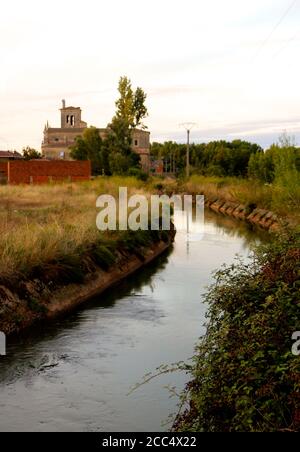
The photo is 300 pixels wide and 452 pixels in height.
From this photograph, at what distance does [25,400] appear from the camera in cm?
787

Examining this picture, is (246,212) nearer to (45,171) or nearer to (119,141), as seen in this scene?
(45,171)

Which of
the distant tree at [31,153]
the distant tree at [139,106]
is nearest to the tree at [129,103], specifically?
the distant tree at [139,106]

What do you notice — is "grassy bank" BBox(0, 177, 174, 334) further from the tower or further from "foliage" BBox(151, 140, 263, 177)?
the tower

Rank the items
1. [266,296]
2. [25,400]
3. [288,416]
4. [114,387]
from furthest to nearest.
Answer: [114,387]
[25,400]
[266,296]
[288,416]

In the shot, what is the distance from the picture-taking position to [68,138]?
95.3m

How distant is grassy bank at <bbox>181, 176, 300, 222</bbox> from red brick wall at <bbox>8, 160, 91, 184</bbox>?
945 centimetres

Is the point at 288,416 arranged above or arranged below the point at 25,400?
above

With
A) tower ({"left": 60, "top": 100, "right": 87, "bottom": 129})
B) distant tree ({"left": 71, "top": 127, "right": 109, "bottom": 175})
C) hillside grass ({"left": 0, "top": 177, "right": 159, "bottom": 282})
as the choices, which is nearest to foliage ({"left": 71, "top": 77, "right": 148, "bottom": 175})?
distant tree ({"left": 71, "top": 127, "right": 109, "bottom": 175})

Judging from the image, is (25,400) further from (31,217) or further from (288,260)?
(31,217)

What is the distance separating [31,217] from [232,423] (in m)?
14.6

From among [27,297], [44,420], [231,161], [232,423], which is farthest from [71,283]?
[231,161]

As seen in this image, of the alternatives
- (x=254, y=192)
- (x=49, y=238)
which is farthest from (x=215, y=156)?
(x=49, y=238)

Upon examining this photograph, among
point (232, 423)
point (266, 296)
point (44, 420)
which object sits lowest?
point (44, 420)

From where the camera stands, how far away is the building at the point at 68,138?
87.8 metres
